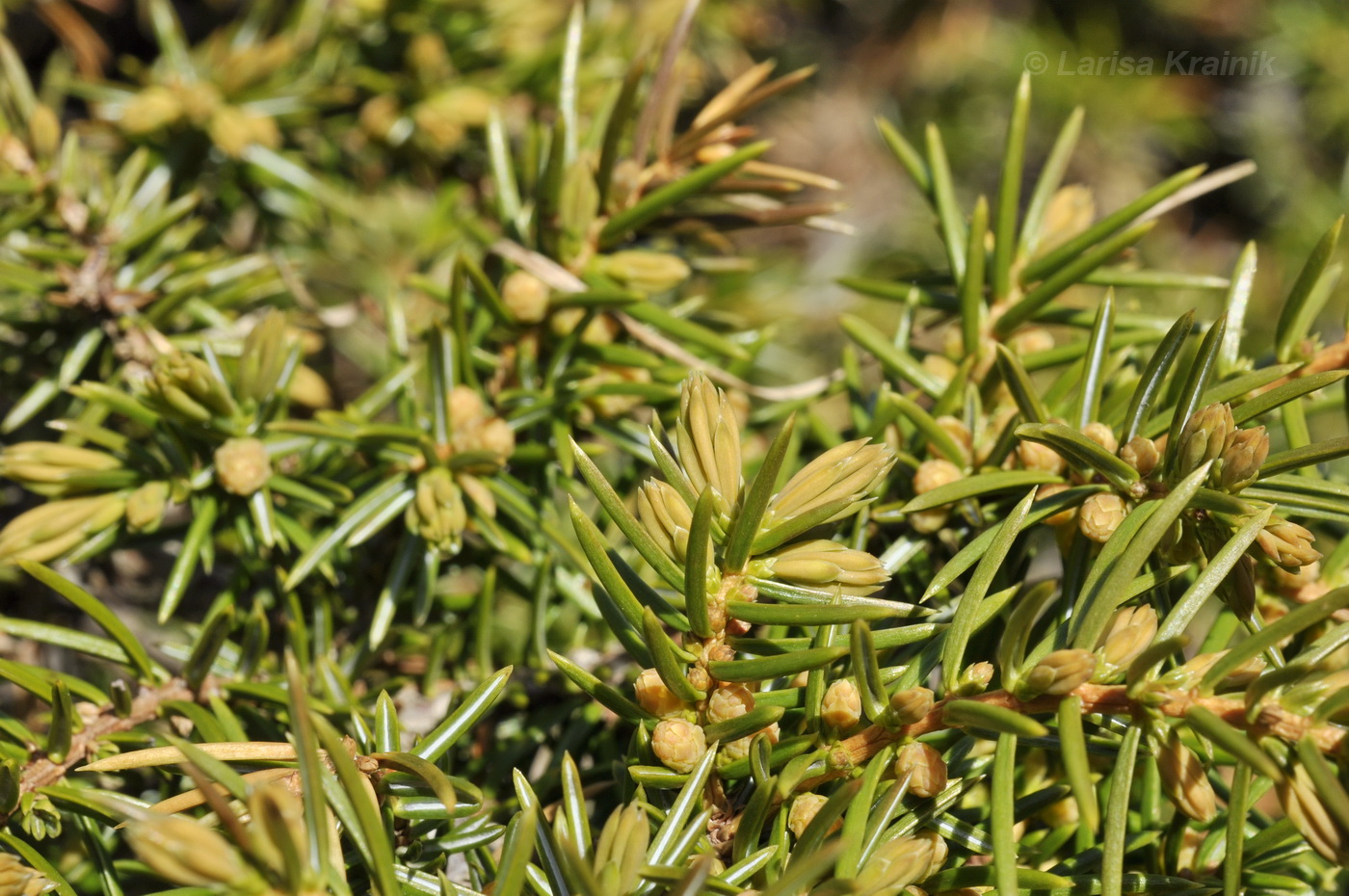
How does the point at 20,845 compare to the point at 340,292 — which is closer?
the point at 20,845

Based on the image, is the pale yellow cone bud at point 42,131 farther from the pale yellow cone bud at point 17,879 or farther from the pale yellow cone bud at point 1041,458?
the pale yellow cone bud at point 1041,458

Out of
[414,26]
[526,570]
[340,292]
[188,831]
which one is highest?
[414,26]

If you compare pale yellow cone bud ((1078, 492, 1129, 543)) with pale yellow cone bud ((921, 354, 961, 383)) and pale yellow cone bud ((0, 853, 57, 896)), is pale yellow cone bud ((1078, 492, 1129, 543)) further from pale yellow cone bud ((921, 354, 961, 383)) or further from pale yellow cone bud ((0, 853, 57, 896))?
pale yellow cone bud ((0, 853, 57, 896))

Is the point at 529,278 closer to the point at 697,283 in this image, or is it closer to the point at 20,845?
the point at 20,845

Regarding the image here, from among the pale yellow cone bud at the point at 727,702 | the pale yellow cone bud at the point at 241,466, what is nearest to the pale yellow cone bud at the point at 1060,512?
the pale yellow cone bud at the point at 727,702

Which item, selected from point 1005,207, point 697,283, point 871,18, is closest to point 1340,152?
point 871,18

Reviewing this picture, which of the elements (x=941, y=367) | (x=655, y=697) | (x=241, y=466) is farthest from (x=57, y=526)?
(x=941, y=367)

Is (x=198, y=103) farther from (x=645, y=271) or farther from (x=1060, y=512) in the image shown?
(x=1060, y=512)
